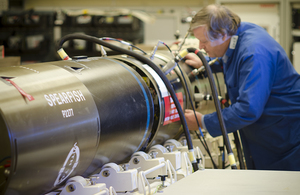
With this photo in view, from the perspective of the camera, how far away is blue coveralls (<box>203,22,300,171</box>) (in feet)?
5.06

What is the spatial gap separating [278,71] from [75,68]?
1034 millimetres

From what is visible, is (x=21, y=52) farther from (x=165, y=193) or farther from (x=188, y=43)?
(x=165, y=193)

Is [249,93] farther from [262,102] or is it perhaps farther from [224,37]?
[224,37]

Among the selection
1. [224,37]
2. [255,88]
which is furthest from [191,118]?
[224,37]

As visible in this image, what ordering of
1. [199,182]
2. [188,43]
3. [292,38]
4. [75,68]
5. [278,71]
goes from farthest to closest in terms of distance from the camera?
1. [292,38]
2. [188,43]
3. [278,71]
4. [75,68]
5. [199,182]

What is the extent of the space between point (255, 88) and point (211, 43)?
34 cm

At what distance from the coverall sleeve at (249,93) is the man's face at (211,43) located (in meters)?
0.17

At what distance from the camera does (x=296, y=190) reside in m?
0.81

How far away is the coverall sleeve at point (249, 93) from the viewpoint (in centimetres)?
153

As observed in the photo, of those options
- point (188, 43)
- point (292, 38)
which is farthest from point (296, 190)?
point (292, 38)

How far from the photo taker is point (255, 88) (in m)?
1.52

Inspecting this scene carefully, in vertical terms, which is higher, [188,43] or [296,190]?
[188,43]

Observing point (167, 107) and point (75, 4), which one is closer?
point (167, 107)

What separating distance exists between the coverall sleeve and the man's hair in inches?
6.9
